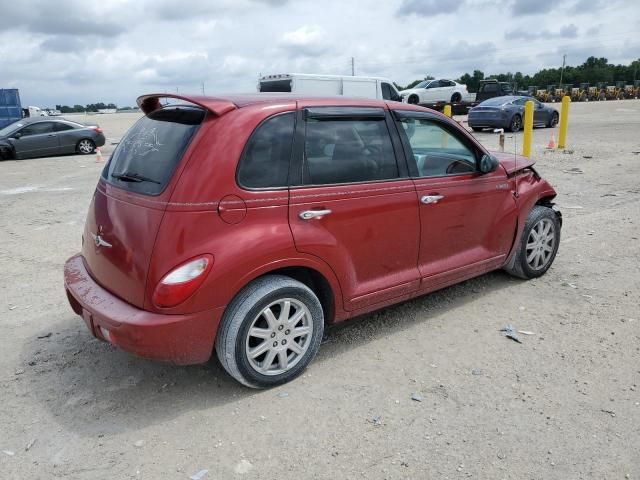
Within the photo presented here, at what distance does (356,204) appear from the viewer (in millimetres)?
3502

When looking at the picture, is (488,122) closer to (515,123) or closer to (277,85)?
(515,123)

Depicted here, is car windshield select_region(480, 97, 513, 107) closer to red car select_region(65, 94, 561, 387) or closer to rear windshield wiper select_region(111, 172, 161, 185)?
red car select_region(65, 94, 561, 387)

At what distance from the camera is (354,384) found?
11.1ft

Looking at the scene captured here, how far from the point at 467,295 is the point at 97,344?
3.09m

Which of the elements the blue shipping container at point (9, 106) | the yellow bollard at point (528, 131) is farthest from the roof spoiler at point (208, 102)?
the blue shipping container at point (9, 106)

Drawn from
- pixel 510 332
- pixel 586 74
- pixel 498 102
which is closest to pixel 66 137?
pixel 498 102

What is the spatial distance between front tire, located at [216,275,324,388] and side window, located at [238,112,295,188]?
582 millimetres

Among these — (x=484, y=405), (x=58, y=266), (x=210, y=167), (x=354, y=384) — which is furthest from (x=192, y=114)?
(x=58, y=266)

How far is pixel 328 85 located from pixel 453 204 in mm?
15331

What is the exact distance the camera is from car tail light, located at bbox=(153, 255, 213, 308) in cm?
288

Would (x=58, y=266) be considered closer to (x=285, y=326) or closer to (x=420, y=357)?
(x=285, y=326)

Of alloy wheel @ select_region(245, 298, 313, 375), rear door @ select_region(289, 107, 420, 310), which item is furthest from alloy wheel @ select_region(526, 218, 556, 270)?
alloy wheel @ select_region(245, 298, 313, 375)

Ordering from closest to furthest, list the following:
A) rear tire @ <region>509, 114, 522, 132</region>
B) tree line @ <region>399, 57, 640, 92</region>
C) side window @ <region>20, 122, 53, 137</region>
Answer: side window @ <region>20, 122, 53, 137</region> < rear tire @ <region>509, 114, 522, 132</region> < tree line @ <region>399, 57, 640, 92</region>

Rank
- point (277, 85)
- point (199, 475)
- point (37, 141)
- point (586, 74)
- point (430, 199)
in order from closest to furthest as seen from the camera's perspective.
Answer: point (199, 475) → point (430, 199) → point (37, 141) → point (277, 85) → point (586, 74)
